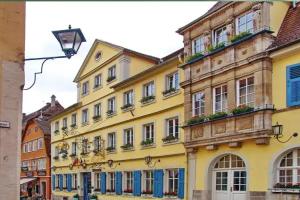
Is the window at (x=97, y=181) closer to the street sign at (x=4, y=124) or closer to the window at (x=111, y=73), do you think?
the window at (x=111, y=73)

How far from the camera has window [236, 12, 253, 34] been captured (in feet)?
58.9

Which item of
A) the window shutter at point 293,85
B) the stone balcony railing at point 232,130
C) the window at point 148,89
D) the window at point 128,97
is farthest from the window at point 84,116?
the window shutter at point 293,85

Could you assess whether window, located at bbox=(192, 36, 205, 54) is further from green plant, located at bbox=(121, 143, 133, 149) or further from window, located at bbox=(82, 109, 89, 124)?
window, located at bbox=(82, 109, 89, 124)

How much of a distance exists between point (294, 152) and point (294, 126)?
922mm

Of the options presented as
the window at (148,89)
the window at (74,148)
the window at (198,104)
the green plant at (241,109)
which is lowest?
the window at (74,148)

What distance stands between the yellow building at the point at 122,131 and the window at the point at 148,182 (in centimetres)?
5

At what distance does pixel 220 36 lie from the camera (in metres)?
20.0

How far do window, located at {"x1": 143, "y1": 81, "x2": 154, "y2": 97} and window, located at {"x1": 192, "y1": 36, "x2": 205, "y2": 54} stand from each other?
4745 mm

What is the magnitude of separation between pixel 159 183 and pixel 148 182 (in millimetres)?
1665

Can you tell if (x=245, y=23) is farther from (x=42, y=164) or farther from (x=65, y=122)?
(x=42, y=164)

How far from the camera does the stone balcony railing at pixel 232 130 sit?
54.2 ft

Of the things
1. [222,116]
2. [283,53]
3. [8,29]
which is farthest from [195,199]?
[8,29]

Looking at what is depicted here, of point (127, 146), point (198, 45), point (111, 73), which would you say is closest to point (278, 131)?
point (198, 45)

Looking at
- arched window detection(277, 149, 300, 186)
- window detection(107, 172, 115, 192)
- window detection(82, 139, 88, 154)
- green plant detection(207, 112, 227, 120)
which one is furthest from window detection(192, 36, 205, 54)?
window detection(82, 139, 88, 154)
